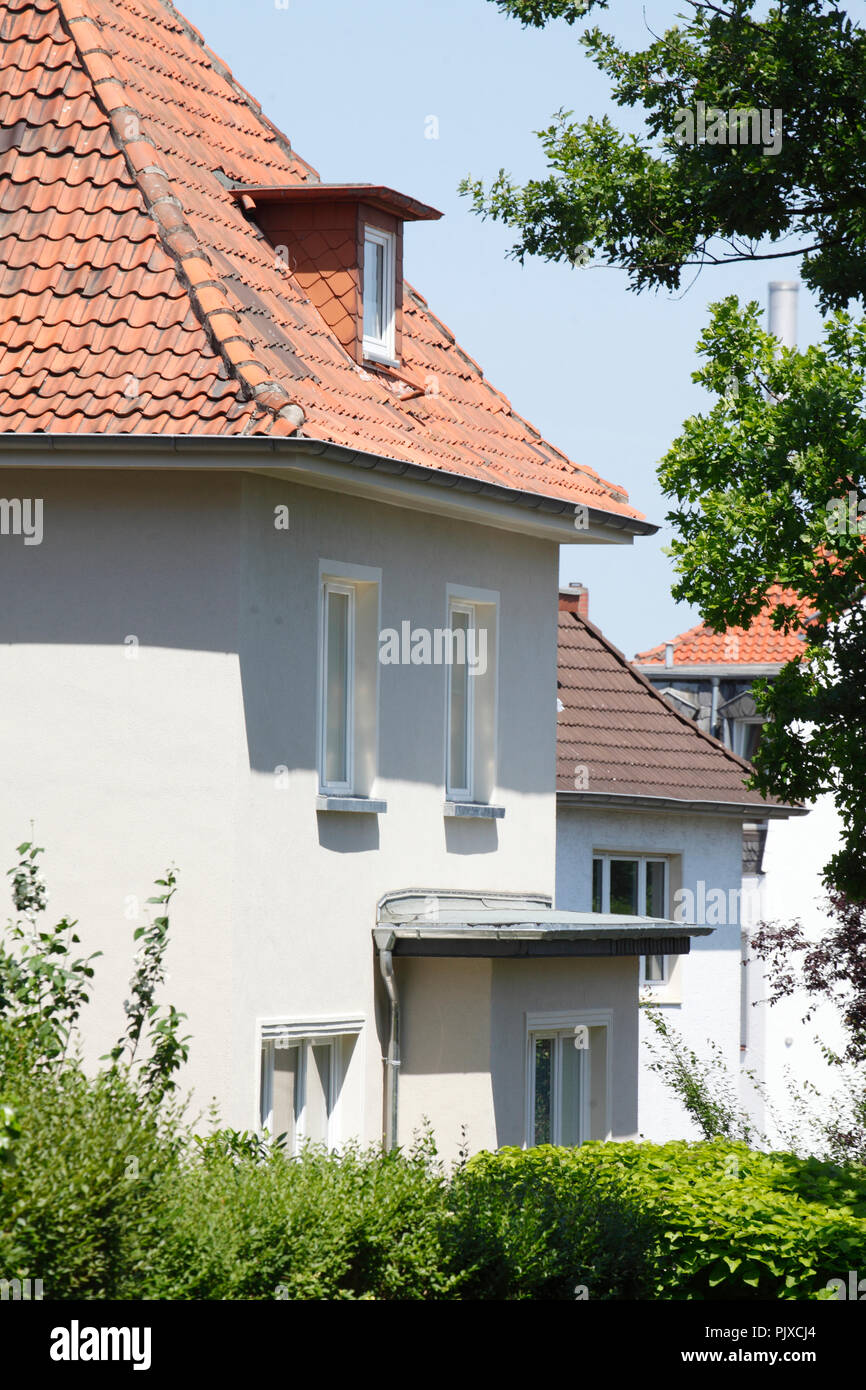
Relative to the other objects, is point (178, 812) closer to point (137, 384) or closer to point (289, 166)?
point (137, 384)

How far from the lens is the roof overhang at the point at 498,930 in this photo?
1438 centimetres

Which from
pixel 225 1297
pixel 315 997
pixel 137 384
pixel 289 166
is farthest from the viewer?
pixel 289 166

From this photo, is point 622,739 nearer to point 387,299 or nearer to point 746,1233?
point 387,299

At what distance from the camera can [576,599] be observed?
94.8 ft

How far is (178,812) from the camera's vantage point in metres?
13.0

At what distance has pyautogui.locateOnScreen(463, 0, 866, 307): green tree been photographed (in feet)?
37.4

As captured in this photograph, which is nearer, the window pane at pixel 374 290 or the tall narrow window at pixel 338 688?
the tall narrow window at pixel 338 688

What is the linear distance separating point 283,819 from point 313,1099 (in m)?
2.16

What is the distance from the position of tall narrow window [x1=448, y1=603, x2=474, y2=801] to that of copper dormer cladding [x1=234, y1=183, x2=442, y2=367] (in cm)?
222

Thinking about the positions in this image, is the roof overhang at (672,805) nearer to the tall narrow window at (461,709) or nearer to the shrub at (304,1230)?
the tall narrow window at (461,709)

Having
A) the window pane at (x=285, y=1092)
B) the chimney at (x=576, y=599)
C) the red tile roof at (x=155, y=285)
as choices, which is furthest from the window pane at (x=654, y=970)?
the window pane at (x=285, y=1092)

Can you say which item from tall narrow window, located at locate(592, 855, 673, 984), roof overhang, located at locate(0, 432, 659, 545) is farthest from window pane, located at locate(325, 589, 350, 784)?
tall narrow window, located at locate(592, 855, 673, 984)

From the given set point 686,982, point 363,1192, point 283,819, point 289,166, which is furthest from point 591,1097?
point 686,982

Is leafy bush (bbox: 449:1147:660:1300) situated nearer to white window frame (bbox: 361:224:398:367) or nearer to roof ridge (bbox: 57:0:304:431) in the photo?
roof ridge (bbox: 57:0:304:431)
